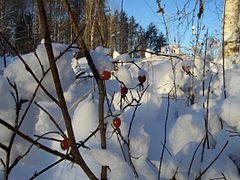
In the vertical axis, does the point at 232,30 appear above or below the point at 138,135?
above

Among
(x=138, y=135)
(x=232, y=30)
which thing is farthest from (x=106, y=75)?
(x=232, y=30)

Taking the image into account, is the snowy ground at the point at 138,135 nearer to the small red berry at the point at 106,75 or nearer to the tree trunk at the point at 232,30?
the small red berry at the point at 106,75

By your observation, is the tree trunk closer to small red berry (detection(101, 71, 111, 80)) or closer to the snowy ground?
the snowy ground

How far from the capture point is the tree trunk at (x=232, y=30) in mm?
5422

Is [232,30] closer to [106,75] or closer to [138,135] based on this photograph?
[138,135]

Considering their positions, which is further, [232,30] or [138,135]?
[232,30]

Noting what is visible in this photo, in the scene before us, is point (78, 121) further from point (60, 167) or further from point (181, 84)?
point (181, 84)

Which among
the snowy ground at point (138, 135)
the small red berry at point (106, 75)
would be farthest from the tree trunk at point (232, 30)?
the small red berry at point (106, 75)

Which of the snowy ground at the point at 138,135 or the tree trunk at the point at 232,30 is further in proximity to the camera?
the tree trunk at the point at 232,30

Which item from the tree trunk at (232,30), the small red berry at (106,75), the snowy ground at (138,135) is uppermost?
the tree trunk at (232,30)

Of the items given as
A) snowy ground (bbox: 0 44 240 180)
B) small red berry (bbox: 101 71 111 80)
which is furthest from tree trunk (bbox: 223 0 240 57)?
small red berry (bbox: 101 71 111 80)

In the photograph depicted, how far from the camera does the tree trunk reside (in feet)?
17.8

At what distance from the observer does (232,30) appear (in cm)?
562

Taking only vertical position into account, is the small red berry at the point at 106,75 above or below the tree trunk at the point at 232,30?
below
